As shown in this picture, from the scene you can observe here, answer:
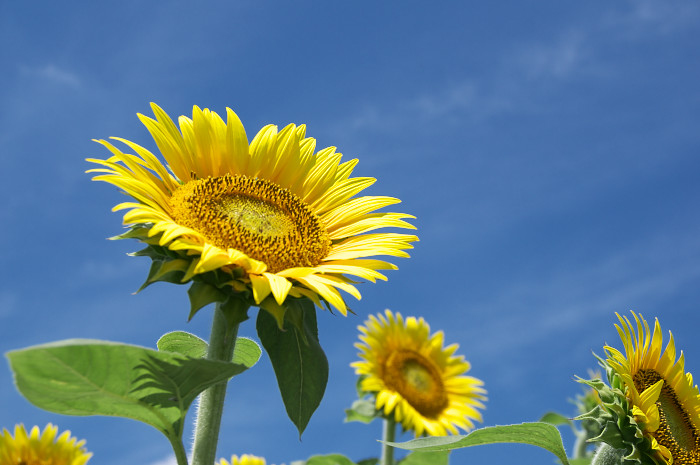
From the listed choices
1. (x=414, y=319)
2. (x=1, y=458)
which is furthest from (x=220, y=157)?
(x=414, y=319)

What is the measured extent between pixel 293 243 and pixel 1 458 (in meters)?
1.50

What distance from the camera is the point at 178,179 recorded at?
9.34 feet

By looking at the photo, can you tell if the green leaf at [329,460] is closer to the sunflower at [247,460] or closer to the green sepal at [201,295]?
the sunflower at [247,460]

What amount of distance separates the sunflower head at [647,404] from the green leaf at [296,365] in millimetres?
1250

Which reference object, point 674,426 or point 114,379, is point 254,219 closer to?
point 114,379

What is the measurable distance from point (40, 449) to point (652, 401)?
2.65 meters

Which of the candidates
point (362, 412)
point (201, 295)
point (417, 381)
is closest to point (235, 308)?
point (201, 295)

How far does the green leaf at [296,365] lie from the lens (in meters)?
2.35

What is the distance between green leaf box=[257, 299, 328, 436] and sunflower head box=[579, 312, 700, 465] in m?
1.25

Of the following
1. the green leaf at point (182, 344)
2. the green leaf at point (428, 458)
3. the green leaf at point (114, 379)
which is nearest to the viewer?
the green leaf at point (114, 379)

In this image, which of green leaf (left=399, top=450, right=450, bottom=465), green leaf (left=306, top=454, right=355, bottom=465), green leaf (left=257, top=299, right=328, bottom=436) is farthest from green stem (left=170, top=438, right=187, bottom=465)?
green leaf (left=399, top=450, right=450, bottom=465)

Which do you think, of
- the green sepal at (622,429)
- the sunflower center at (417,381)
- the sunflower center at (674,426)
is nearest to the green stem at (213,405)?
the green sepal at (622,429)

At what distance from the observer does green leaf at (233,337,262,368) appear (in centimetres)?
286

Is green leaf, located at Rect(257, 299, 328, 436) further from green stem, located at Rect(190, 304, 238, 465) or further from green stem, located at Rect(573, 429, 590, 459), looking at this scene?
green stem, located at Rect(573, 429, 590, 459)
